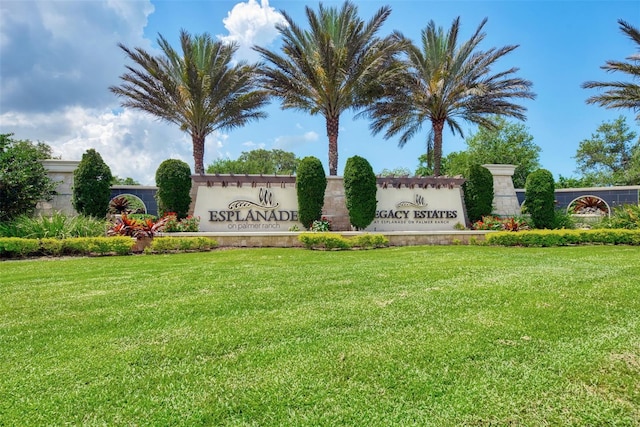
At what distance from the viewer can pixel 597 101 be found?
1644cm

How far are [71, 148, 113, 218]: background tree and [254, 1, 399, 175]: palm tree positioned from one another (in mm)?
7075

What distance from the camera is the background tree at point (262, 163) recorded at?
1651 inches

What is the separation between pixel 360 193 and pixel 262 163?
32.4 meters

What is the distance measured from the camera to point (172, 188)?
1238cm

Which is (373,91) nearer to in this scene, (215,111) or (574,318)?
(215,111)

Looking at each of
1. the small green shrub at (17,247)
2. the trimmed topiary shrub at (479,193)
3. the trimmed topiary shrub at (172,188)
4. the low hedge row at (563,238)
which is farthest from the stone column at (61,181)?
the trimmed topiary shrub at (479,193)

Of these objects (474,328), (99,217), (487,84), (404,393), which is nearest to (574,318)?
(474,328)

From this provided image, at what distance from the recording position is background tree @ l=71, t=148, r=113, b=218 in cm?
1251

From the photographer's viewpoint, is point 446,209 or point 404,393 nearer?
point 404,393

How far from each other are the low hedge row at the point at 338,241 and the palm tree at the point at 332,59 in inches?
236

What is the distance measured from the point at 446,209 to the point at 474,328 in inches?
467

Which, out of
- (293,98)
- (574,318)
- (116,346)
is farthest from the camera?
(293,98)

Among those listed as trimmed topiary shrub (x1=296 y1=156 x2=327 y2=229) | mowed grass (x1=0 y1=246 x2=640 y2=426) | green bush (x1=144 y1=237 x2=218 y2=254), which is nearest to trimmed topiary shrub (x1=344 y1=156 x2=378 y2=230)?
trimmed topiary shrub (x1=296 y1=156 x2=327 y2=229)

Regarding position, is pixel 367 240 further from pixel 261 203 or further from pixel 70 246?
pixel 70 246
